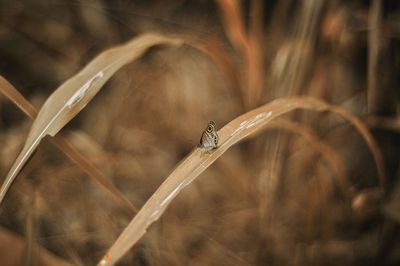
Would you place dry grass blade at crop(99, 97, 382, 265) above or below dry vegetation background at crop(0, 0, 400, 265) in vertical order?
below

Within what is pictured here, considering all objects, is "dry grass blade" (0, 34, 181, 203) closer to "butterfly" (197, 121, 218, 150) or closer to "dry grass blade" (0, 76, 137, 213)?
"dry grass blade" (0, 76, 137, 213)

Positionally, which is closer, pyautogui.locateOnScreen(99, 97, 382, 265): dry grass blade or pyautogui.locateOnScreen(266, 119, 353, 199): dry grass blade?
pyautogui.locateOnScreen(99, 97, 382, 265): dry grass blade

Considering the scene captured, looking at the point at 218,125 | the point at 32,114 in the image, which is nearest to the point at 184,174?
the point at 32,114

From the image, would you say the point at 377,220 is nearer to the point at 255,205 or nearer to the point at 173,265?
the point at 255,205

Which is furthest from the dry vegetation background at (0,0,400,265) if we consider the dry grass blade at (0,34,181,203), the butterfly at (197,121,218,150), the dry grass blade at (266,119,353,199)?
the butterfly at (197,121,218,150)

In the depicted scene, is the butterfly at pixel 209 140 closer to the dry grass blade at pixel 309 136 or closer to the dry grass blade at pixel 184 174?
the dry grass blade at pixel 184 174

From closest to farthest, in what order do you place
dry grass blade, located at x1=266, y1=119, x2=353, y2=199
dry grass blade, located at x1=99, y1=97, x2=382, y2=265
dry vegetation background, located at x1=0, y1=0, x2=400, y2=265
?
dry grass blade, located at x1=99, y1=97, x2=382, y2=265 → dry grass blade, located at x1=266, y1=119, x2=353, y2=199 → dry vegetation background, located at x1=0, y1=0, x2=400, y2=265

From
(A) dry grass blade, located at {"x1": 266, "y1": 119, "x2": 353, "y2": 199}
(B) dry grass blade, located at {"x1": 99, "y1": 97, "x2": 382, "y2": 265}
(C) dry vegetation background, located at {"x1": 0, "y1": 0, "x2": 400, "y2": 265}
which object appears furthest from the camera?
(C) dry vegetation background, located at {"x1": 0, "y1": 0, "x2": 400, "y2": 265}

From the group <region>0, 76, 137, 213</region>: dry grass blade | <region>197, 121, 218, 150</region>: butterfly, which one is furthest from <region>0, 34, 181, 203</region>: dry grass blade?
<region>197, 121, 218, 150</region>: butterfly
